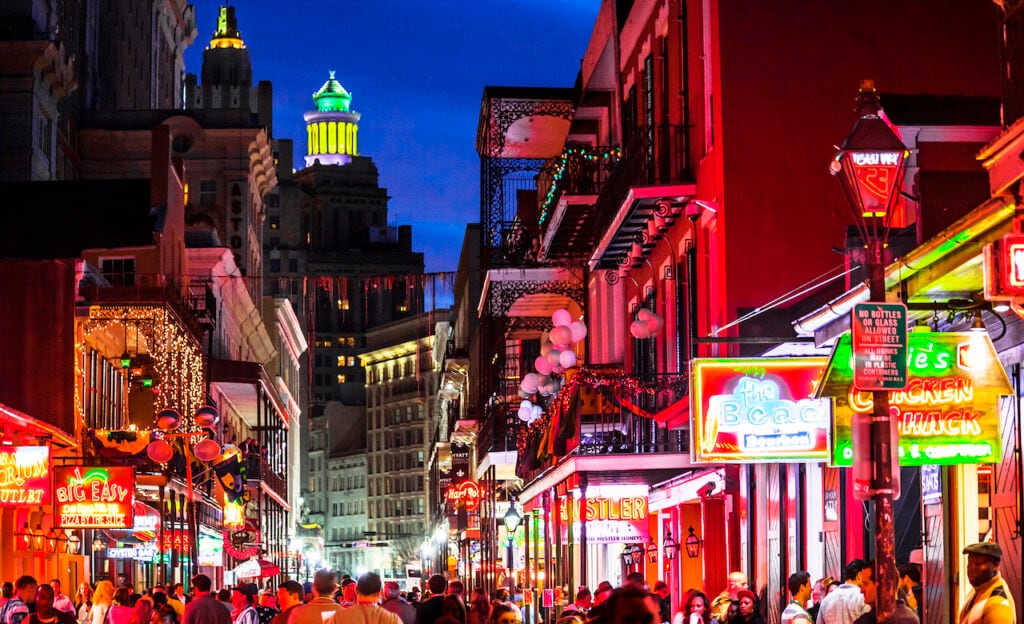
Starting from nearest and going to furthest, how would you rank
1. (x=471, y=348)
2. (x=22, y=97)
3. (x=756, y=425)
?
(x=756, y=425)
(x=22, y=97)
(x=471, y=348)

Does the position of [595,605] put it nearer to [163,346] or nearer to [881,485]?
[881,485]

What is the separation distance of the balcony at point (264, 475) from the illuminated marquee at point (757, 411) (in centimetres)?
5258

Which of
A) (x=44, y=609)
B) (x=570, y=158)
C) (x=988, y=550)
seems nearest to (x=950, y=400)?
(x=988, y=550)

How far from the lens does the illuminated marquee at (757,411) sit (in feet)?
56.3

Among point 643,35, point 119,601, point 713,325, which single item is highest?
point 643,35

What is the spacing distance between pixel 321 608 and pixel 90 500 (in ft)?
49.4

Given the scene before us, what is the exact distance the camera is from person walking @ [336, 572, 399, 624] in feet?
40.1

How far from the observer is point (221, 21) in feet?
456

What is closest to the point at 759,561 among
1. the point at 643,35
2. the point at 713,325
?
the point at 713,325

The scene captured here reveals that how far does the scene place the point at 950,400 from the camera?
12.8m

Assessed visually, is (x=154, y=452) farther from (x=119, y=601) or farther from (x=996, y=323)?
(x=996, y=323)

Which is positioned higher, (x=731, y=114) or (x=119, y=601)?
(x=731, y=114)

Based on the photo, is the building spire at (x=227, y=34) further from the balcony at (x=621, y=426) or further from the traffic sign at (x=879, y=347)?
the traffic sign at (x=879, y=347)

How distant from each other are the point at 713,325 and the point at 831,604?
956 centimetres
